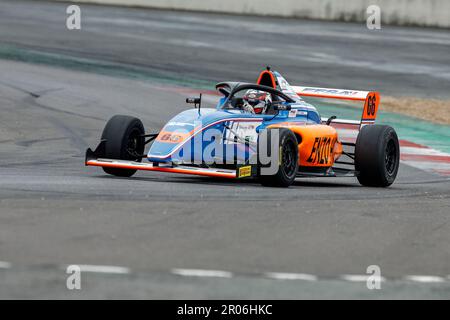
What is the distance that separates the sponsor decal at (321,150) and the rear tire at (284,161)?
2.20ft

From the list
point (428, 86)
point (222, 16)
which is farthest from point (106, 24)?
point (428, 86)

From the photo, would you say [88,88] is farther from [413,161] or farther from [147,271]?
[147,271]

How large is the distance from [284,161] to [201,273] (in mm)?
4879

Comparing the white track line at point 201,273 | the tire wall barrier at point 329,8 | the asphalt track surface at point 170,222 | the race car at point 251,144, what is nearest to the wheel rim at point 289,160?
the race car at point 251,144

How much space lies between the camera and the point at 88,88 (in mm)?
21500

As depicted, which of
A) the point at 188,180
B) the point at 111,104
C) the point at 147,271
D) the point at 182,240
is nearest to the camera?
the point at 147,271

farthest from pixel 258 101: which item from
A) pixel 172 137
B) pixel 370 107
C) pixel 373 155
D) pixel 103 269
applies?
pixel 103 269

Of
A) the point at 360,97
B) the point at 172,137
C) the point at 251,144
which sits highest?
the point at 360,97

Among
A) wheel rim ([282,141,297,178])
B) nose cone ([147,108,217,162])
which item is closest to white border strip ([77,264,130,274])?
nose cone ([147,108,217,162])

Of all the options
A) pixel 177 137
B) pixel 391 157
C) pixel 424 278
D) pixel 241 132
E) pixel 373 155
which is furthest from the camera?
pixel 391 157

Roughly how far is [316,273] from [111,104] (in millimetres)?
12820

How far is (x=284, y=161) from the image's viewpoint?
12.0 metres

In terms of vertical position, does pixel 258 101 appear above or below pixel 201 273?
above

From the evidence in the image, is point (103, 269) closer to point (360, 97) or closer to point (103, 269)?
point (103, 269)
